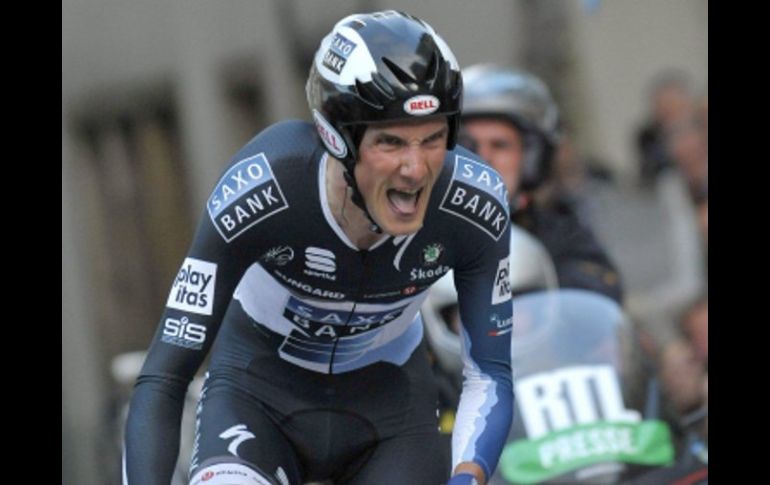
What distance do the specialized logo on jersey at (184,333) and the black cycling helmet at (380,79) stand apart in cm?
57

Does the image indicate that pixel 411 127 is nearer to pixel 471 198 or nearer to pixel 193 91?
pixel 471 198

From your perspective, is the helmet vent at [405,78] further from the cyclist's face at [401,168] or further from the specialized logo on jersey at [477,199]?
the specialized logo on jersey at [477,199]

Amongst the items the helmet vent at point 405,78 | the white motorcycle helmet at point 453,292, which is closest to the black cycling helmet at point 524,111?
the white motorcycle helmet at point 453,292

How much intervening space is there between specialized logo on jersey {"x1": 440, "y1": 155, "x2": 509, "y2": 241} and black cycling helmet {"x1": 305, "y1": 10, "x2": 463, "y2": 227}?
0.76 feet

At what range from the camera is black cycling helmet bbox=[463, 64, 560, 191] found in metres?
8.10

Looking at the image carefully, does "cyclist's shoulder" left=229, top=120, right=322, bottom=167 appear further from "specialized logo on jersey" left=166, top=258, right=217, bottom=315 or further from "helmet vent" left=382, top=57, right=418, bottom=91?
"helmet vent" left=382, top=57, right=418, bottom=91

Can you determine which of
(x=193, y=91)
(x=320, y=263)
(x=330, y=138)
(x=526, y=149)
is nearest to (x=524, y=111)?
(x=526, y=149)

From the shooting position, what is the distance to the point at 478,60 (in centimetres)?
1478

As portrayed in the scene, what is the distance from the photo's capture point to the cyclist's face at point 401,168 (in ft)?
15.4

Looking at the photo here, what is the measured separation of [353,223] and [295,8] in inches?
410

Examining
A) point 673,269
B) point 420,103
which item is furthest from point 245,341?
point 673,269

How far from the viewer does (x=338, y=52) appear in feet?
15.8

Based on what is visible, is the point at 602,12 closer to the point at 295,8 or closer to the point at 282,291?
the point at 295,8

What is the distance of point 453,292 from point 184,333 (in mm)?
2418
